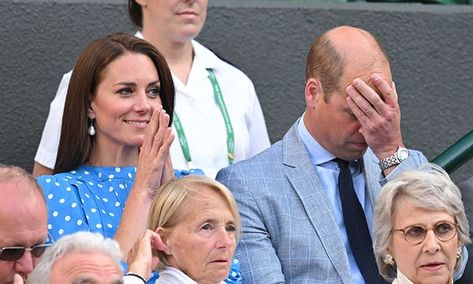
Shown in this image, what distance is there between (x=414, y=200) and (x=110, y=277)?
1401mm

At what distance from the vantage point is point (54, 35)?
726 cm

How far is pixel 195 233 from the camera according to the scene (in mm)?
5203

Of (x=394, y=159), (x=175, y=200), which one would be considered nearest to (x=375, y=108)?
(x=394, y=159)

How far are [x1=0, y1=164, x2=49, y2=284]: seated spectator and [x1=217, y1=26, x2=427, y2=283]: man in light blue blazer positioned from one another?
1004 mm

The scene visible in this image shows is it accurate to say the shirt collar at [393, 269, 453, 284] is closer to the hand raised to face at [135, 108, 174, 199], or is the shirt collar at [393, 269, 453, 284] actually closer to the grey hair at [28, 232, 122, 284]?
the hand raised to face at [135, 108, 174, 199]

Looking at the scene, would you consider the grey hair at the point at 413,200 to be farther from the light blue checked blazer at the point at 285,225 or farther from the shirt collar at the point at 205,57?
the shirt collar at the point at 205,57

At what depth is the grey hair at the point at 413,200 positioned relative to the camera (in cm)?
549

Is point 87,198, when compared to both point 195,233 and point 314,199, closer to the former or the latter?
point 195,233

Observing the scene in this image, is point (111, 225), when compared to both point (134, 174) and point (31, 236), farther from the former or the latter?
point (31, 236)

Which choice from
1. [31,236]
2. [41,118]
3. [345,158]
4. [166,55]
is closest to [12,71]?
[41,118]

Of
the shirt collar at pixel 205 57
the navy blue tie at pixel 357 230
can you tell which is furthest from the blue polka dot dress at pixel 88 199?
the shirt collar at pixel 205 57

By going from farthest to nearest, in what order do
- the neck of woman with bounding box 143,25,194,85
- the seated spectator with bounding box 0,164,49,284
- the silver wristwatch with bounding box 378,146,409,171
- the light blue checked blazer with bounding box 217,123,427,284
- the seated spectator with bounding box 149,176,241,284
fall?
Answer: the neck of woman with bounding box 143,25,194,85 < the silver wristwatch with bounding box 378,146,409,171 < the light blue checked blazer with bounding box 217,123,427,284 < the seated spectator with bounding box 149,176,241,284 < the seated spectator with bounding box 0,164,49,284

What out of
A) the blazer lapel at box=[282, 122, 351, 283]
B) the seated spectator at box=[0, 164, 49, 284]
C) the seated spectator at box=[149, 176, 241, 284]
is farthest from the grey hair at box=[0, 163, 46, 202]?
the blazer lapel at box=[282, 122, 351, 283]

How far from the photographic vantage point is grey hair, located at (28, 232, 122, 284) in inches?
179
